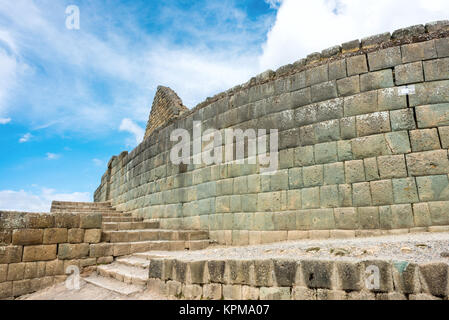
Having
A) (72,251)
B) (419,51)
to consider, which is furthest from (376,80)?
(72,251)

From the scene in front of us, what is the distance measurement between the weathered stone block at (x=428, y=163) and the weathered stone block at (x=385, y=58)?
69.5 inches

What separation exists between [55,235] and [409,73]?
24.5ft

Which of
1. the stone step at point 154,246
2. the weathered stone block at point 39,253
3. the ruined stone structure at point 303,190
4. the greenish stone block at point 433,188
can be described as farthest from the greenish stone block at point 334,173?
the weathered stone block at point 39,253

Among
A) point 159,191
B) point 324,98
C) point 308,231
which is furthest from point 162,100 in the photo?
point 308,231

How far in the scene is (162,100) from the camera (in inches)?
512

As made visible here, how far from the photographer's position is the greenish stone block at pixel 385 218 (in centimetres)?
532

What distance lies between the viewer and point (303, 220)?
6184mm

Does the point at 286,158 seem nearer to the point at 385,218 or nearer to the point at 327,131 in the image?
the point at 327,131

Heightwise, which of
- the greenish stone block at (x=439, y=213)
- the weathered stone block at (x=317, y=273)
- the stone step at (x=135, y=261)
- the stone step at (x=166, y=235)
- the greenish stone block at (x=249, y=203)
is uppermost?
the greenish stone block at (x=249, y=203)

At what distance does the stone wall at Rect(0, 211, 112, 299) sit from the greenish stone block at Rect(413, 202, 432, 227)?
6022 mm

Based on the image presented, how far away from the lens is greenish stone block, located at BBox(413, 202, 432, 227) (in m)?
5.07

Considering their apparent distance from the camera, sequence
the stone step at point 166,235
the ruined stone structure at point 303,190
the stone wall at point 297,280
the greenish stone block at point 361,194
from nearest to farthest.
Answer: the stone wall at point 297,280 < the ruined stone structure at point 303,190 < the greenish stone block at point 361,194 < the stone step at point 166,235

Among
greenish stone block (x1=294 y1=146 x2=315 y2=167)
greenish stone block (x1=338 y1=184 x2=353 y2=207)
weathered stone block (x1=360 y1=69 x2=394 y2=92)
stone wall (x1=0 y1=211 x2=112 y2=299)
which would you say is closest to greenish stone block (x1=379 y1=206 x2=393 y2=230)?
greenish stone block (x1=338 y1=184 x2=353 y2=207)

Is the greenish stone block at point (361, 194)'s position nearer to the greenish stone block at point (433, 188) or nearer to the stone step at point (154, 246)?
the greenish stone block at point (433, 188)
